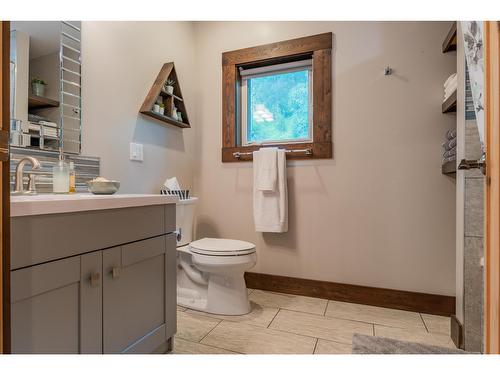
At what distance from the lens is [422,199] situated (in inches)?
70.6

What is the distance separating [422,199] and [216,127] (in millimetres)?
1679

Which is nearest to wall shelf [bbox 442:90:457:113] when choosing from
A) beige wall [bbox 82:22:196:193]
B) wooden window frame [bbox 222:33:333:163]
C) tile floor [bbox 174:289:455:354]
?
wooden window frame [bbox 222:33:333:163]

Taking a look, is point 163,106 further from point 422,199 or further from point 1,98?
point 422,199

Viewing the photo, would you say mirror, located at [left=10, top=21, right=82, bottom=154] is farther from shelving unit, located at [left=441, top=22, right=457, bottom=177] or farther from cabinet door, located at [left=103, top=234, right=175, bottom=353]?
shelving unit, located at [left=441, top=22, right=457, bottom=177]

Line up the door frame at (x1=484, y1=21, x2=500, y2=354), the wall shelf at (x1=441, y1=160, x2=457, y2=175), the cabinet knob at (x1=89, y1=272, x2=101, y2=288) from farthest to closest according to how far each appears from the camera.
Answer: the wall shelf at (x1=441, y1=160, x2=457, y2=175) < the cabinet knob at (x1=89, y1=272, x2=101, y2=288) < the door frame at (x1=484, y1=21, x2=500, y2=354)

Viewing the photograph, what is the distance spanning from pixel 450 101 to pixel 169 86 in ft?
6.07

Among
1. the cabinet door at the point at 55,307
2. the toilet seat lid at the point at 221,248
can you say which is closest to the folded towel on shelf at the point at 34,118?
the cabinet door at the point at 55,307

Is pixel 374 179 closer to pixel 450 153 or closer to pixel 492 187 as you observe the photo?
pixel 450 153

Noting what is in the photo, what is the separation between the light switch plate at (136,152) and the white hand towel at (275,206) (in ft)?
2.82

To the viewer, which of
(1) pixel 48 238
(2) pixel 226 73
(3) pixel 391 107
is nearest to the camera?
(1) pixel 48 238

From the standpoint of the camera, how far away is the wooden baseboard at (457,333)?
1339 mm

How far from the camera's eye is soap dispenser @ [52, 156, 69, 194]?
1.26m

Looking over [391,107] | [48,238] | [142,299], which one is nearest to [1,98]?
[48,238]

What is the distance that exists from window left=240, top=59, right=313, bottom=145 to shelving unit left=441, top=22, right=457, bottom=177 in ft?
2.89
